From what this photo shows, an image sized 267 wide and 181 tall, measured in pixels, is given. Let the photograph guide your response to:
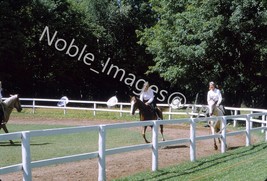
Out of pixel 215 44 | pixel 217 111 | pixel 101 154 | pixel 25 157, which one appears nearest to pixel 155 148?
pixel 101 154

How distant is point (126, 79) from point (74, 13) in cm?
997

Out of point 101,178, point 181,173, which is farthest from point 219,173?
point 101,178

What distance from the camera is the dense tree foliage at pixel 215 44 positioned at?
28547 mm

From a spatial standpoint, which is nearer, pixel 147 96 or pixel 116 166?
pixel 116 166

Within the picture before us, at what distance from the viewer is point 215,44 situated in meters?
29.4

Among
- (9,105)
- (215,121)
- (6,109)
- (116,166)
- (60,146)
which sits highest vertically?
(9,105)

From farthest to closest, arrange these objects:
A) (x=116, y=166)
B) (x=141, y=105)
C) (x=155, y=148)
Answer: (x=141, y=105) < (x=116, y=166) < (x=155, y=148)

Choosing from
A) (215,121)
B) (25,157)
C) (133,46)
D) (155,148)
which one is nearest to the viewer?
(25,157)

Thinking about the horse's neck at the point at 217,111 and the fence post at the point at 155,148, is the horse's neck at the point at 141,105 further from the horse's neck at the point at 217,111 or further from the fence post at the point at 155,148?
the fence post at the point at 155,148

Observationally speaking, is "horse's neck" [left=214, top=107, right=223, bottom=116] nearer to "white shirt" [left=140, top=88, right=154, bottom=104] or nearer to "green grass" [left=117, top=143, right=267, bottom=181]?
"white shirt" [left=140, top=88, right=154, bottom=104]

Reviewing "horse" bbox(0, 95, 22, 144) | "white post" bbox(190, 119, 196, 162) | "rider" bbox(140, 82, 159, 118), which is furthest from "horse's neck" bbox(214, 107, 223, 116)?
"horse" bbox(0, 95, 22, 144)

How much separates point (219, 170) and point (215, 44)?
1965cm

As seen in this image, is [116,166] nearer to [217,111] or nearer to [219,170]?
[219,170]

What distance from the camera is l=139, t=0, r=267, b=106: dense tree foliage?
A: 28.5 meters
